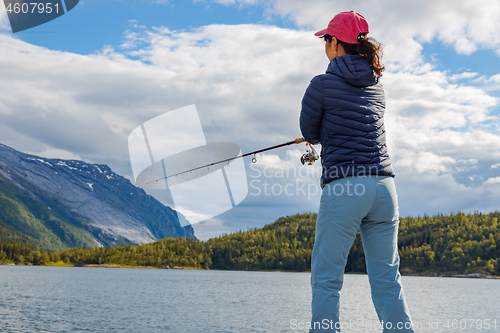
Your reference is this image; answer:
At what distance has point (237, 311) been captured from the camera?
32125mm

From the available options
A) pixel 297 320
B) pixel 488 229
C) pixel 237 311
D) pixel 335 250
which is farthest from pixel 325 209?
pixel 488 229

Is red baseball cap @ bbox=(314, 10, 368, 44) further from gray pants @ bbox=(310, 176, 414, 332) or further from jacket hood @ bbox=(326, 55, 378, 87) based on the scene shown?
gray pants @ bbox=(310, 176, 414, 332)

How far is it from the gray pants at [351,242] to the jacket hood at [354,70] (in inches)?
26.6

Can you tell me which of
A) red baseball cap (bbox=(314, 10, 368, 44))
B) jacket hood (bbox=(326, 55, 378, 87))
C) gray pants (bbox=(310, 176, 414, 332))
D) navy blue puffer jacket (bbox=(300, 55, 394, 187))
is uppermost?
red baseball cap (bbox=(314, 10, 368, 44))

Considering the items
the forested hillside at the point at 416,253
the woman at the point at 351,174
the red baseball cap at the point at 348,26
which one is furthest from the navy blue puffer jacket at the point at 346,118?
the forested hillside at the point at 416,253

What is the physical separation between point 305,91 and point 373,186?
81 cm

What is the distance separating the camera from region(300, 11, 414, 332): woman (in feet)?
8.72

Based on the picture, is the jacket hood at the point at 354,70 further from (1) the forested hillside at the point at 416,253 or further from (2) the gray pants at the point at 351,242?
(1) the forested hillside at the point at 416,253

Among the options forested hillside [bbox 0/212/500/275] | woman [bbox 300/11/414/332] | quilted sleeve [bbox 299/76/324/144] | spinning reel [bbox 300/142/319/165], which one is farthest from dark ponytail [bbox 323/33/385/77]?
forested hillside [bbox 0/212/500/275]

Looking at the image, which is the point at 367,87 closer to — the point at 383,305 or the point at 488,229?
the point at 383,305

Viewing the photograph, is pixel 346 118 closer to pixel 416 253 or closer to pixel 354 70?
pixel 354 70

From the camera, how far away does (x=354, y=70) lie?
279 cm

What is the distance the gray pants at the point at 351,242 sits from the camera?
8.68 ft

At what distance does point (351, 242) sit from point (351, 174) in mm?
459
